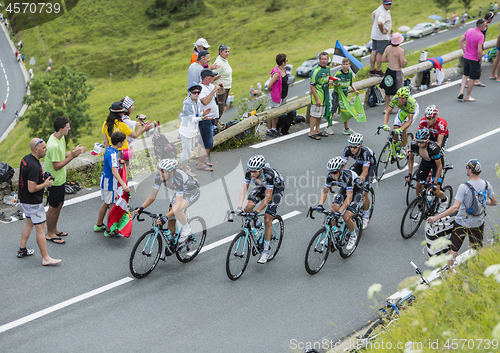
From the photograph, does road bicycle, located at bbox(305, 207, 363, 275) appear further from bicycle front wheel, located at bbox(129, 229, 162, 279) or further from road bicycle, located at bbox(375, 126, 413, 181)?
road bicycle, located at bbox(375, 126, 413, 181)

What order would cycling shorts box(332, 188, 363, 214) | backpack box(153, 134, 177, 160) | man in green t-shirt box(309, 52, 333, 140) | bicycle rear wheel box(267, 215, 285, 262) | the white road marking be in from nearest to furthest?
the white road marking, cycling shorts box(332, 188, 363, 214), bicycle rear wheel box(267, 215, 285, 262), backpack box(153, 134, 177, 160), man in green t-shirt box(309, 52, 333, 140)

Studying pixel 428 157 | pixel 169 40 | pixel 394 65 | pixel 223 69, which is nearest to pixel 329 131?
pixel 394 65

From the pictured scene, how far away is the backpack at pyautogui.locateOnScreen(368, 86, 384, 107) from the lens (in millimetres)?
15047

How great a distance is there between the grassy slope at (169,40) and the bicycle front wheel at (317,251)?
141ft

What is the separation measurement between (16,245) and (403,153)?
884 cm

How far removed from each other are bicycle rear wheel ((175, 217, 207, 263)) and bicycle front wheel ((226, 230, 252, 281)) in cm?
98

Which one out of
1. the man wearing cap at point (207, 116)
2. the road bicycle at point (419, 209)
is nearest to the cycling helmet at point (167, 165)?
the man wearing cap at point (207, 116)

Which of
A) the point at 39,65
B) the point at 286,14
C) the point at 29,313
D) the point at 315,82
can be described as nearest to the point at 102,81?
the point at 39,65

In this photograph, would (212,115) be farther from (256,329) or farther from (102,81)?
(102,81)

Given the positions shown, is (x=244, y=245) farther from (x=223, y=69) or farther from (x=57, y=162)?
(x=223, y=69)

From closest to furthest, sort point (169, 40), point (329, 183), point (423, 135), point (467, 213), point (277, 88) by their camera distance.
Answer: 1. point (467, 213)
2. point (329, 183)
3. point (423, 135)
4. point (277, 88)
5. point (169, 40)

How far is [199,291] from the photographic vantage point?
24.6 ft

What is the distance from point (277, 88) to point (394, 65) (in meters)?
3.72

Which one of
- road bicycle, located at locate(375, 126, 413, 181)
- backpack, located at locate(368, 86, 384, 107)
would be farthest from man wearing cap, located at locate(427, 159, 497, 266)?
→ backpack, located at locate(368, 86, 384, 107)
